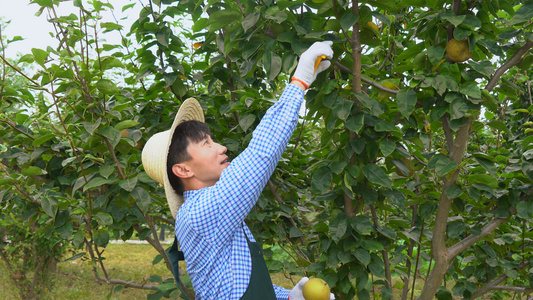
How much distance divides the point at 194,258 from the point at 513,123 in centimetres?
323

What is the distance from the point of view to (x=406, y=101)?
1901mm

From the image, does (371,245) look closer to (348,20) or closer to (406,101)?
(406,101)

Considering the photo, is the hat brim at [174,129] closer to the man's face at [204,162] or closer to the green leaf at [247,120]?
the man's face at [204,162]

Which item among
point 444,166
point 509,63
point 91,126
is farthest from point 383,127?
point 91,126

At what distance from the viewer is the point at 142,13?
2678 millimetres

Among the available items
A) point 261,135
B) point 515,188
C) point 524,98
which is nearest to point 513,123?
point 524,98

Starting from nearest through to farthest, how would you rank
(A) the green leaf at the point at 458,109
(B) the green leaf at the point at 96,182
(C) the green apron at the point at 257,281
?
(C) the green apron at the point at 257,281 → (A) the green leaf at the point at 458,109 → (B) the green leaf at the point at 96,182

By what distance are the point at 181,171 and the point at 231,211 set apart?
0.32 meters

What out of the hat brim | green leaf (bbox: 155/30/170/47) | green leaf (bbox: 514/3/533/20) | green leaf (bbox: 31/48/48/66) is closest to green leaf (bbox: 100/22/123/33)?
green leaf (bbox: 155/30/170/47)

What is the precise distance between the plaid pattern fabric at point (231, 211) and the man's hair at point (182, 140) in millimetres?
158

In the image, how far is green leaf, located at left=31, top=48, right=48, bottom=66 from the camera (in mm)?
2029

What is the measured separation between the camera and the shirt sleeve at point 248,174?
4.50 ft

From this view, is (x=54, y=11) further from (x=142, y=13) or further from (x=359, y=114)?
(x=359, y=114)

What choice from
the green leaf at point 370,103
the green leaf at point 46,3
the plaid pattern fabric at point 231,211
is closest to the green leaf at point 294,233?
the green leaf at point 370,103
